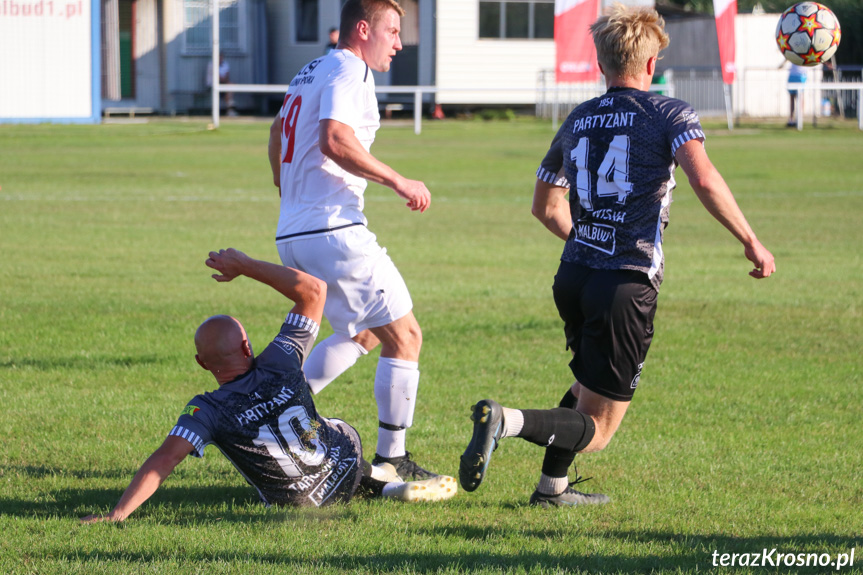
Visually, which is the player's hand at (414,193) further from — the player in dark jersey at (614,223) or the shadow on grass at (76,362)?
the shadow on grass at (76,362)

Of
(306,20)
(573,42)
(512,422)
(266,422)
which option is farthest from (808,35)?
(306,20)

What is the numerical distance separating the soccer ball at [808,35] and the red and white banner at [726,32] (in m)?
22.0

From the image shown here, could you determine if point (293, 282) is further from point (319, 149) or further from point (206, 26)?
A: point (206, 26)

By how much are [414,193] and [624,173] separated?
0.89 m

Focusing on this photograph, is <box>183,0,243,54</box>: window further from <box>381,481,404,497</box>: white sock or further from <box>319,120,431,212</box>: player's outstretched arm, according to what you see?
<box>381,481,404,497</box>: white sock

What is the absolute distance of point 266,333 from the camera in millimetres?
8836

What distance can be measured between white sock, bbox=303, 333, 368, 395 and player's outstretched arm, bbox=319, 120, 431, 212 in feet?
3.04

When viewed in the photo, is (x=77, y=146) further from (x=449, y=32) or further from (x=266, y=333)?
(x=266, y=333)

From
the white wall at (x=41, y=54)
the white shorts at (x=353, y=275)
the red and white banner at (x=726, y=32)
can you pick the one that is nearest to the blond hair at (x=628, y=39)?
the white shorts at (x=353, y=275)

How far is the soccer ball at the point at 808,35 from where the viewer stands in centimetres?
812

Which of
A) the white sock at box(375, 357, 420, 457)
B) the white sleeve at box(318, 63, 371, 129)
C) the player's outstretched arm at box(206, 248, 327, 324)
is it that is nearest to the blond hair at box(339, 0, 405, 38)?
the white sleeve at box(318, 63, 371, 129)

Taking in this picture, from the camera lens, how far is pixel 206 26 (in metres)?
39.5

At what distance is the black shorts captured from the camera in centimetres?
450

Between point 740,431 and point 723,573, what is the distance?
237cm
